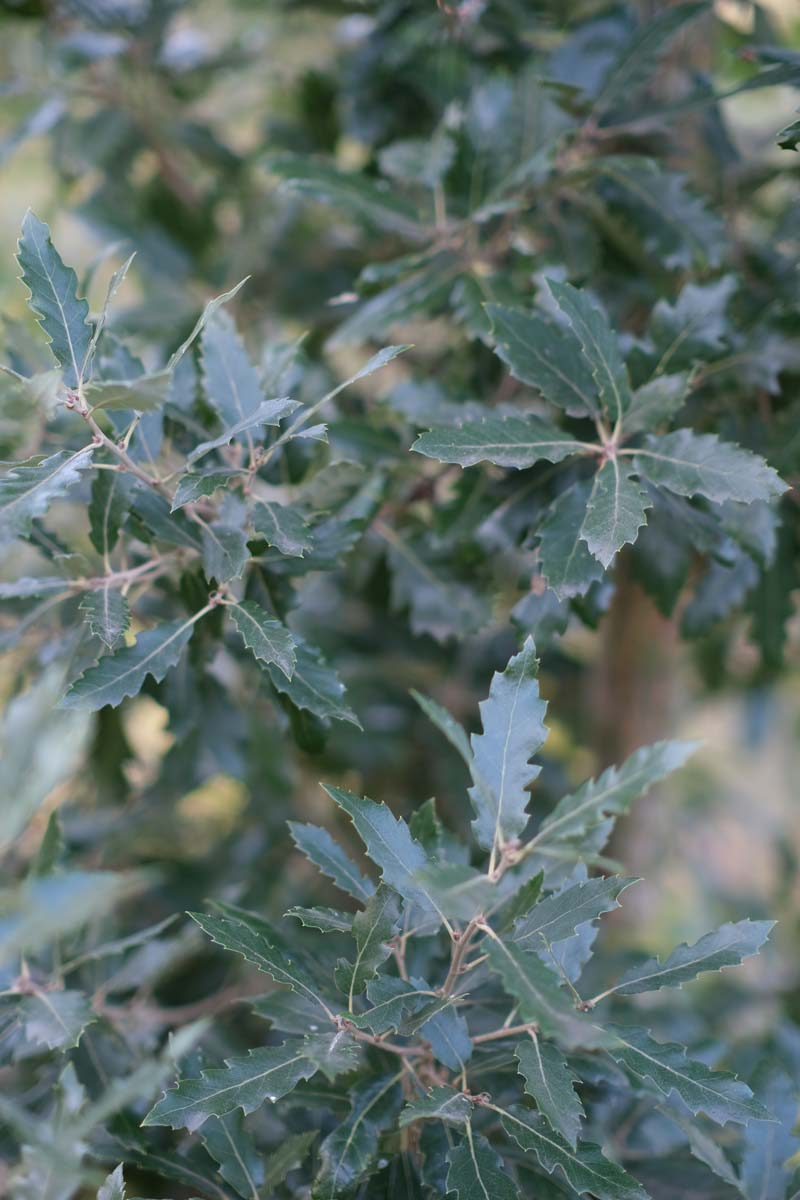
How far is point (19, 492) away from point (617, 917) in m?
1.20

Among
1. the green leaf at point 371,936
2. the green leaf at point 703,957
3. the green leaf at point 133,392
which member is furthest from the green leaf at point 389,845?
the green leaf at point 133,392

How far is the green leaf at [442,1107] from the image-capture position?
0.55m

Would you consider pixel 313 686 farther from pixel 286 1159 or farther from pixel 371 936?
pixel 286 1159

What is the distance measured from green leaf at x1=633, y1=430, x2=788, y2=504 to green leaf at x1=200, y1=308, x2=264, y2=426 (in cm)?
28

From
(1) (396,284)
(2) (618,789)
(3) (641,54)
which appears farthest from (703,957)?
(3) (641,54)

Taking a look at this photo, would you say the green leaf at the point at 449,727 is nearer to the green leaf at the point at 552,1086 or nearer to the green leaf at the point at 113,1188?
the green leaf at the point at 552,1086

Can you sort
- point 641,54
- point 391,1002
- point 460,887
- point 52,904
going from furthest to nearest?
1. point 641,54
2. point 391,1002
3. point 460,887
4. point 52,904

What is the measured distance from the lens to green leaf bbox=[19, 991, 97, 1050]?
2.05 feet

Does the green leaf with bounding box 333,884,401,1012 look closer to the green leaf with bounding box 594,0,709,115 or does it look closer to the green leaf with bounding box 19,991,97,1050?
the green leaf with bounding box 19,991,97,1050

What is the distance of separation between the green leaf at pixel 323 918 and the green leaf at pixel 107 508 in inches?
11.5

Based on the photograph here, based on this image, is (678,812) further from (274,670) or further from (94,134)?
(94,134)

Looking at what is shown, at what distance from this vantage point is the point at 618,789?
49cm

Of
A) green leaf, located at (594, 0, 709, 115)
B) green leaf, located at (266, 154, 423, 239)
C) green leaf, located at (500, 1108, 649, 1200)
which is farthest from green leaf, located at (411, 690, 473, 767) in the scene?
green leaf, located at (594, 0, 709, 115)

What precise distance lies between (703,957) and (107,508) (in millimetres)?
491
